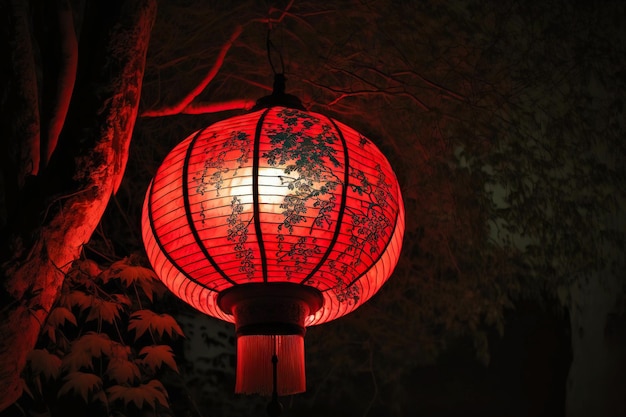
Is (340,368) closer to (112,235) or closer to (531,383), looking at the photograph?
(531,383)

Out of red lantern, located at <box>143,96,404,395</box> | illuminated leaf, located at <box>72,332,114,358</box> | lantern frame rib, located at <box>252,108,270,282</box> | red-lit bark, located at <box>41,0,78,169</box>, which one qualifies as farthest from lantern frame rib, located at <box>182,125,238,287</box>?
illuminated leaf, located at <box>72,332,114,358</box>

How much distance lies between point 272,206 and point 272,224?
4 cm

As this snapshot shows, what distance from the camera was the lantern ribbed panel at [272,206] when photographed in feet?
6.15

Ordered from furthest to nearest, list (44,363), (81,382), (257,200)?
1. (81,382)
2. (44,363)
3. (257,200)

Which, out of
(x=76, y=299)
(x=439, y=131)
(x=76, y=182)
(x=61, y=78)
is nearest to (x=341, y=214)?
(x=76, y=182)

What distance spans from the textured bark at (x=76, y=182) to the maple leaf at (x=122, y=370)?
2.02 ft

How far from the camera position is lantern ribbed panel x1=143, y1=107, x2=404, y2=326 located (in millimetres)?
1873

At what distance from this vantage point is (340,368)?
18.2ft

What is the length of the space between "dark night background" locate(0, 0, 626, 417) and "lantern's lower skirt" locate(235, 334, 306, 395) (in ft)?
2.66

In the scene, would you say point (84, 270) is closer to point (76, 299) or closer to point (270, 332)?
point (76, 299)

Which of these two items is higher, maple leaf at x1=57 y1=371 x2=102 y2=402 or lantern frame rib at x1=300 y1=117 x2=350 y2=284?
lantern frame rib at x1=300 y1=117 x2=350 y2=284

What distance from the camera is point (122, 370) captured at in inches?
103

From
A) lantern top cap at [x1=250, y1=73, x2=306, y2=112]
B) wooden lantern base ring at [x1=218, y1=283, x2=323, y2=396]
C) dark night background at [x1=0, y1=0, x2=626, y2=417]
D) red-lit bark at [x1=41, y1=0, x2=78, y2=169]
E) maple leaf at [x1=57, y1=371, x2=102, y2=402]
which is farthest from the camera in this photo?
dark night background at [x1=0, y1=0, x2=626, y2=417]

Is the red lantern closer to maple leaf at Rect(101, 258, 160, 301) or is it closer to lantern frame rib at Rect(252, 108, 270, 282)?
lantern frame rib at Rect(252, 108, 270, 282)
